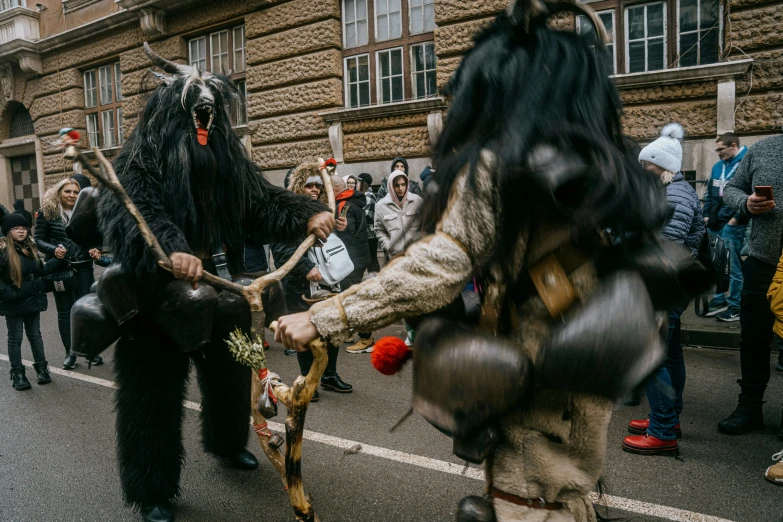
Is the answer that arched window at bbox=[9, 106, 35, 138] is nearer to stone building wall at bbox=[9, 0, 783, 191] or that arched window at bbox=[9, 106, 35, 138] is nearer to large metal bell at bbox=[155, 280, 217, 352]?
stone building wall at bbox=[9, 0, 783, 191]

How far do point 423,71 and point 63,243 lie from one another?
6.72 meters

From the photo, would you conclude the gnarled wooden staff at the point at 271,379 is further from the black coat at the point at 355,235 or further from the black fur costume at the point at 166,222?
the black coat at the point at 355,235

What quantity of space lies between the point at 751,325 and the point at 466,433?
129 inches

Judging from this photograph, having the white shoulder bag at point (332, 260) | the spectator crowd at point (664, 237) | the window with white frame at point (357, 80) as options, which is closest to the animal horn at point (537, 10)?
the spectator crowd at point (664, 237)

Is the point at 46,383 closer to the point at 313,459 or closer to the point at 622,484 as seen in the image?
the point at 313,459

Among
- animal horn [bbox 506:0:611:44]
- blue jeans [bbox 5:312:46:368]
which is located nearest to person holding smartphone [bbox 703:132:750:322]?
animal horn [bbox 506:0:611:44]

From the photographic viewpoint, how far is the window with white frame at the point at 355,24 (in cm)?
1120

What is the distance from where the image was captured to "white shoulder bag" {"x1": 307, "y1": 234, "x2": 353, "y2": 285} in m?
5.22

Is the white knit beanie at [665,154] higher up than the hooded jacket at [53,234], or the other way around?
the white knit beanie at [665,154]

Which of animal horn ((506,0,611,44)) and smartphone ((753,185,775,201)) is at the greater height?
animal horn ((506,0,611,44))

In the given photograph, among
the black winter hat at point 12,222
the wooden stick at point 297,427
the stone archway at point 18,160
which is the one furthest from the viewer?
the stone archway at point 18,160

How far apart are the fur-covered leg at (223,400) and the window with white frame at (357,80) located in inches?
339

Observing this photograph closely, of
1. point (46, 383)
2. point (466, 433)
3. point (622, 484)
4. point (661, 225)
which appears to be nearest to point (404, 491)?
point (622, 484)

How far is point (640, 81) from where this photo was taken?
27.8ft
